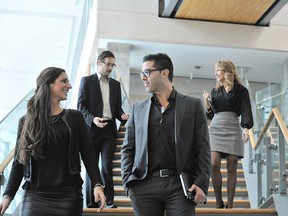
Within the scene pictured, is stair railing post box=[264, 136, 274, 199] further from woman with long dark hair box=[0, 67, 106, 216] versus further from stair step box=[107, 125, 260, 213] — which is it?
woman with long dark hair box=[0, 67, 106, 216]

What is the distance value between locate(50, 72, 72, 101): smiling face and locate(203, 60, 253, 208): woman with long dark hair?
2.36m

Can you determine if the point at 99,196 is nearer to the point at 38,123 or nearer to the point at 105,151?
the point at 38,123

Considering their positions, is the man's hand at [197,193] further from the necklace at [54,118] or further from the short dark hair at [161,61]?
the necklace at [54,118]

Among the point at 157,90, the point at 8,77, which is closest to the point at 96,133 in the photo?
the point at 157,90

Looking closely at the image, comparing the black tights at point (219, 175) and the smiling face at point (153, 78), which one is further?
the black tights at point (219, 175)

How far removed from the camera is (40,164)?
308cm

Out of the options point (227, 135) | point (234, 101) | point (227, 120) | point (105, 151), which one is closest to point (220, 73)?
point (234, 101)

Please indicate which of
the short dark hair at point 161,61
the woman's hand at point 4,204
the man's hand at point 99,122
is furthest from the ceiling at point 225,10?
the woman's hand at point 4,204

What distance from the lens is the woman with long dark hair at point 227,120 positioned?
5.39 metres

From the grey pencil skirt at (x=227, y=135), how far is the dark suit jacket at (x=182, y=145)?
2.25 meters

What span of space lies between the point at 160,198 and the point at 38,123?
88cm

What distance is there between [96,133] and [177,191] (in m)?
2.25

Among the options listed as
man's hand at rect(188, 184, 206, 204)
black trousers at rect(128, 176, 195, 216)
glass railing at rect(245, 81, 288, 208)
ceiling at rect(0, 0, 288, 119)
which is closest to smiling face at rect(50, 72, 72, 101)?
black trousers at rect(128, 176, 195, 216)

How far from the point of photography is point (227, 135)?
214 inches
